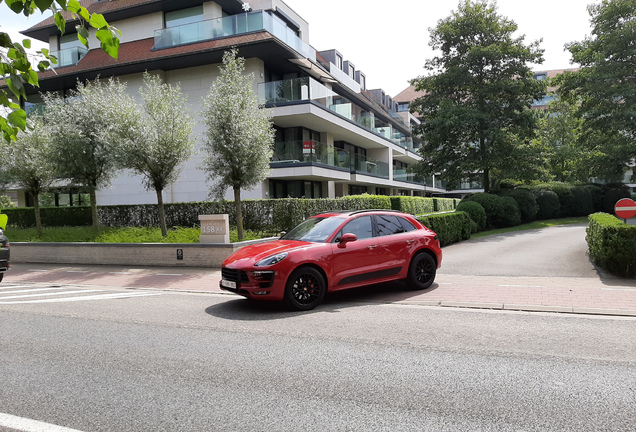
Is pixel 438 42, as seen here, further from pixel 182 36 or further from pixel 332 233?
pixel 332 233

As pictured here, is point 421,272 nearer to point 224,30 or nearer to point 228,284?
point 228,284

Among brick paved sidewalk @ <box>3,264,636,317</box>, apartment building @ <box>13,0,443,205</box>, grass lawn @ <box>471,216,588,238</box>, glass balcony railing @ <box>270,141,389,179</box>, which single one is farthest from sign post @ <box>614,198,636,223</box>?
glass balcony railing @ <box>270,141,389,179</box>

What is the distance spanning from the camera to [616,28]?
91.8 feet

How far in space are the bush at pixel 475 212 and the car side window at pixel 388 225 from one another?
43.4ft

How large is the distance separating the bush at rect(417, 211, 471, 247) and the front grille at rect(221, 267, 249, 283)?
8439mm

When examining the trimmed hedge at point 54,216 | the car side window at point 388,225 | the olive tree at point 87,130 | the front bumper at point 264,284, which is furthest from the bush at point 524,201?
the trimmed hedge at point 54,216

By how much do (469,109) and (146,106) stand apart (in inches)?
704

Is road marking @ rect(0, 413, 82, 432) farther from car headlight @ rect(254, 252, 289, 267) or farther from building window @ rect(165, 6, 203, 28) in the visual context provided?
building window @ rect(165, 6, 203, 28)

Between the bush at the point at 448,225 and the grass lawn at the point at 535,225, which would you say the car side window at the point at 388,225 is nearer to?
the bush at the point at 448,225

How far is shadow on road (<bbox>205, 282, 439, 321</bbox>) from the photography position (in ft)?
22.8

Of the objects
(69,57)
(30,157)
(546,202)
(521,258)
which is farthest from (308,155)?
(546,202)

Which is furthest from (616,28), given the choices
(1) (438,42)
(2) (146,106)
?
(2) (146,106)

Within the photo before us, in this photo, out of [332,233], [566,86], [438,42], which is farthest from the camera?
[566,86]

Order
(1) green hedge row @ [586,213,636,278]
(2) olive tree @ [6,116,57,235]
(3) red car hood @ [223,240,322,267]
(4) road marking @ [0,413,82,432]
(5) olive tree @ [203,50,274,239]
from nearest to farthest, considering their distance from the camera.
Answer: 1. (4) road marking @ [0,413,82,432]
2. (3) red car hood @ [223,240,322,267]
3. (1) green hedge row @ [586,213,636,278]
4. (5) olive tree @ [203,50,274,239]
5. (2) olive tree @ [6,116,57,235]
